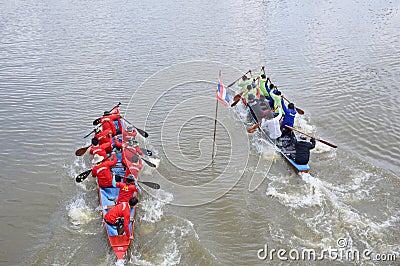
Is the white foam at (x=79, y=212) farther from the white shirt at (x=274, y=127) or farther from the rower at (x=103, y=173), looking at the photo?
the white shirt at (x=274, y=127)

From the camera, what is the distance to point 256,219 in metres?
10.2

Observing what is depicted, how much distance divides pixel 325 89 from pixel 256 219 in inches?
444

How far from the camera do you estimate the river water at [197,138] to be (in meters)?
9.38

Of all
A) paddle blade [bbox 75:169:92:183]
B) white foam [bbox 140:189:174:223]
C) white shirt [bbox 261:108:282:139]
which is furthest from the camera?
white shirt [bbox 261:108:282:139]

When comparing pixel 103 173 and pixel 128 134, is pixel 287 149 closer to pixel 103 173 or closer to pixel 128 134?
pixel 128 134

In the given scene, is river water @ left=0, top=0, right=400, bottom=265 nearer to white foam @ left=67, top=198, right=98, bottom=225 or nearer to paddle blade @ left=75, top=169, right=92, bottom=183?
white foam @ left=67, top=198, right=98, bottom=225

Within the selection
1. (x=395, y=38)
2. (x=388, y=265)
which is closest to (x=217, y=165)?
(x=388, y=265)

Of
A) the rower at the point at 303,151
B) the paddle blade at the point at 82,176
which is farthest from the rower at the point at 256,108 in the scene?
the paddle blade at the point at 82,176

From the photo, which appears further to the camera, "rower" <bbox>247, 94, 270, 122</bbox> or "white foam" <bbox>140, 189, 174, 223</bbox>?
"rower" <bbox>247, 94, 270, 122</bbox>

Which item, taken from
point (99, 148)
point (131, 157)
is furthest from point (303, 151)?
point (99, 148)

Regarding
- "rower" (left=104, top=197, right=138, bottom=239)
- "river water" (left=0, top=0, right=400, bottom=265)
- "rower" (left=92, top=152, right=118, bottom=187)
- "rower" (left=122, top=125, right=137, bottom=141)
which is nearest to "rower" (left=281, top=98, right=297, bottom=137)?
"river water" (left=0, top=0, right=400, bottom=265)

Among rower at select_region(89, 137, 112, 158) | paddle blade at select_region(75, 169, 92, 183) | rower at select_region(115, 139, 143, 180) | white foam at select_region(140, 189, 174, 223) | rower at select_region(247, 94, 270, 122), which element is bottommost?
white foam at select_region(140, 189, 174, 223)

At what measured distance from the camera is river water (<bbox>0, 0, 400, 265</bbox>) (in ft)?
30.8

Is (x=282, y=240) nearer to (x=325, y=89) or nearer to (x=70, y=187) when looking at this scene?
(x=70, y=187)
